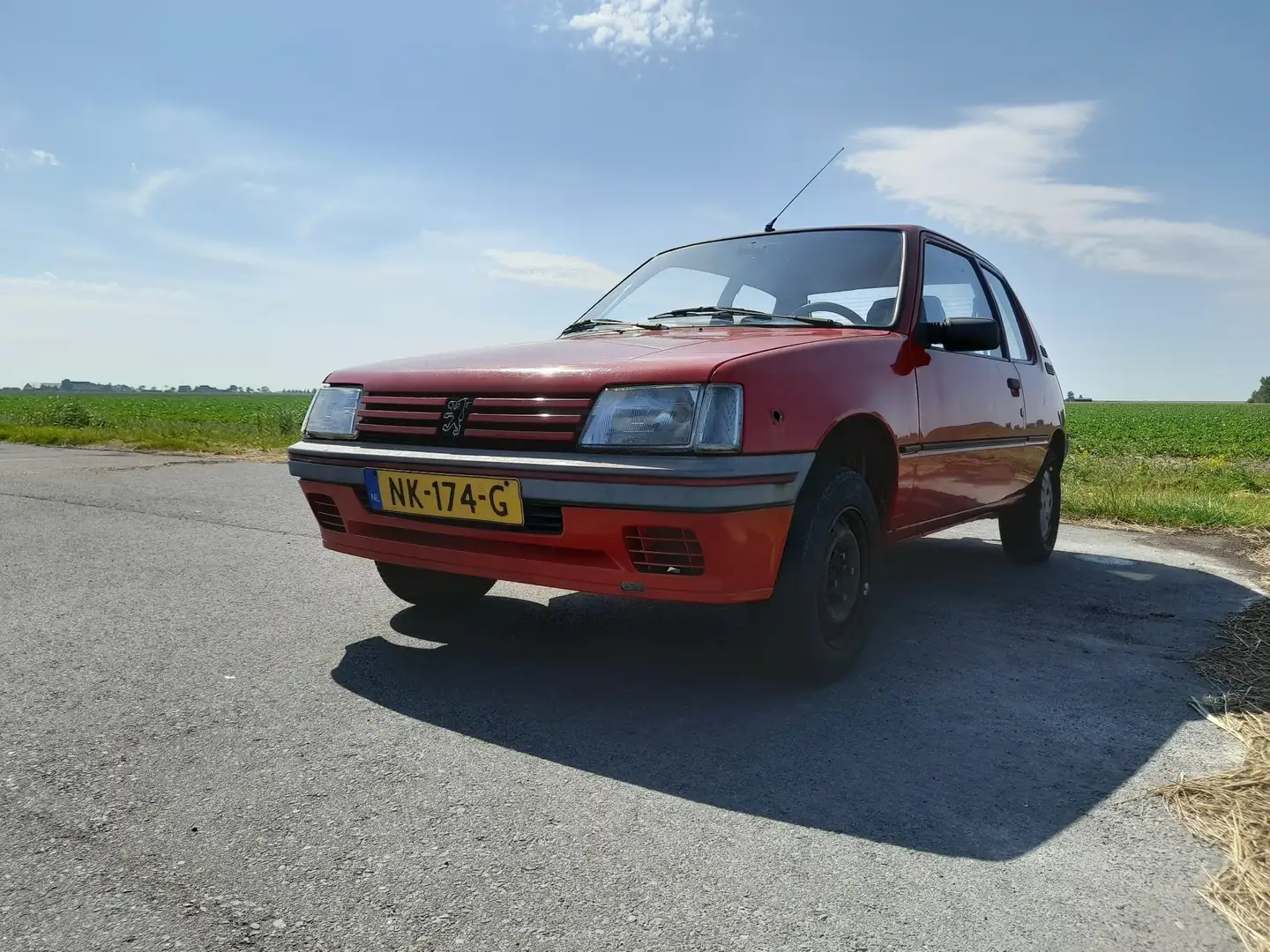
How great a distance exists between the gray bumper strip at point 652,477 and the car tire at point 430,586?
3.29ft

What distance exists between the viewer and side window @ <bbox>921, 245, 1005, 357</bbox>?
405cm

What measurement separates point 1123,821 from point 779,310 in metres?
2.25

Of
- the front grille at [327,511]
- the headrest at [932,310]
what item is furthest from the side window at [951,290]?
the front grille at [327,511]

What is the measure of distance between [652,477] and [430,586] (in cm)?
158

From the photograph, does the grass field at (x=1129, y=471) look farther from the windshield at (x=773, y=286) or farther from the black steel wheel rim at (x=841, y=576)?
the black steel wheel rim at (x=841, y=576)

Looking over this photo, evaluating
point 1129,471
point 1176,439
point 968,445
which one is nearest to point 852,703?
point 968,445

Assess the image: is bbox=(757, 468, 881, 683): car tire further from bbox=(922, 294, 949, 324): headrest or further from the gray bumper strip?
bbox=(922, 294, 949, 324): headrest

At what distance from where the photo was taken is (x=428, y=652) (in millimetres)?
3367

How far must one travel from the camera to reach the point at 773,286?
13.2 ft

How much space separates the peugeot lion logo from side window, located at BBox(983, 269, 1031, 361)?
10.3 ft

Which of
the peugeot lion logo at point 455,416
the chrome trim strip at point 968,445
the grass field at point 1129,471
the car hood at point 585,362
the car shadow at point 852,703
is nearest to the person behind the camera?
the car shadow at point 852,703

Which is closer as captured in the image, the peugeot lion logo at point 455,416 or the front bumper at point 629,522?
the front bumper at point 629,522

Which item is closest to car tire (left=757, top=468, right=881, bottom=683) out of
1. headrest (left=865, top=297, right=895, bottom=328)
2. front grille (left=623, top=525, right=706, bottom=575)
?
front grille (left=623, top=525, right=706, bottom=575)

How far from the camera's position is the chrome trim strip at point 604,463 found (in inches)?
103
